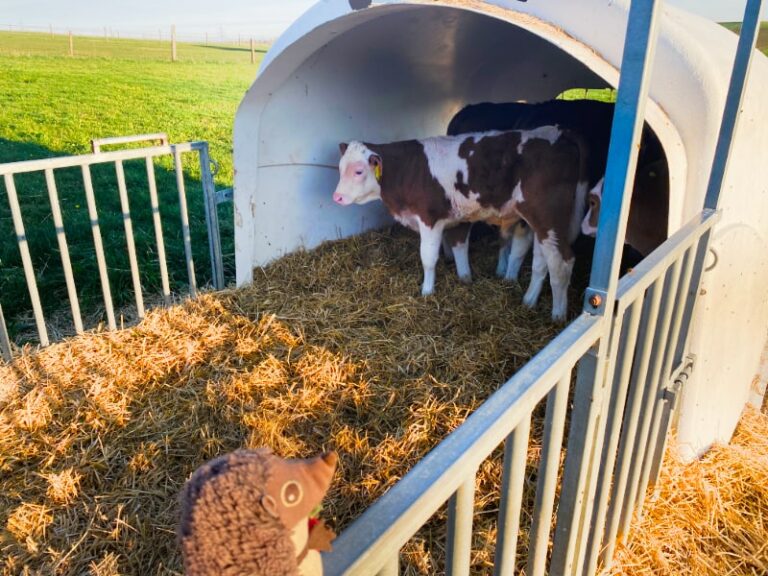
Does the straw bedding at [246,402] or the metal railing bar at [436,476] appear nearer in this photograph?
the metal railing bar at [436,476]

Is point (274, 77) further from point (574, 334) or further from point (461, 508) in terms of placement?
point (461, 508)

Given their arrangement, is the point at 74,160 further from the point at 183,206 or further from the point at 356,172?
the point at 356,172

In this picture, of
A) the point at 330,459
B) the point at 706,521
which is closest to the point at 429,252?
the point at 706,521

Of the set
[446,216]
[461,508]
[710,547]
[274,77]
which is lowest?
[710,547]

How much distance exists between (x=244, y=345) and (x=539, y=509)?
103 inches

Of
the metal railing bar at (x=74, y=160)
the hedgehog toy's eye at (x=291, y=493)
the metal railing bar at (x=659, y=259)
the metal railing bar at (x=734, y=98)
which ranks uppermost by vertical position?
the metal railing bar at (x=734, y=98)

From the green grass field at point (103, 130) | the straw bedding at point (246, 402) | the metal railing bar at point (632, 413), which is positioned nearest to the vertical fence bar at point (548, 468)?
the metal railing bar at point (632, 413)

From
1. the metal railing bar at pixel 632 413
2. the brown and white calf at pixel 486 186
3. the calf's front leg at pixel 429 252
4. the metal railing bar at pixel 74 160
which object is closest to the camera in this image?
the metal railing bar at pixel 632 413

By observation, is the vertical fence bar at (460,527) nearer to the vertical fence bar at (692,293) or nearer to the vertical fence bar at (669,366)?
the vertical fence bar at (669,366)

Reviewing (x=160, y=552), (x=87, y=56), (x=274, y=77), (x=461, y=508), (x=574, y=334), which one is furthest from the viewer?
(x=87, y=56)

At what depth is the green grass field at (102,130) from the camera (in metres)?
5.76

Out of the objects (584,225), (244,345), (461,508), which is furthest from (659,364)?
(244,345)

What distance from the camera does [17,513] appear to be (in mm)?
2586

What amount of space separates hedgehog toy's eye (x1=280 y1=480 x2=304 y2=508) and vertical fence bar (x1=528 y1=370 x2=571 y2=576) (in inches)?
33.8
